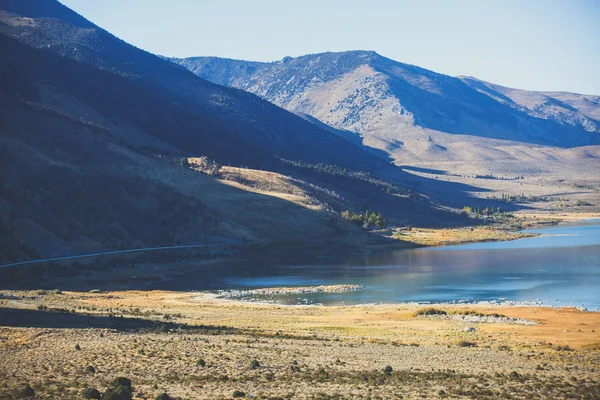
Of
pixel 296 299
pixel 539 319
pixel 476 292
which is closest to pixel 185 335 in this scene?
pixel 539 319

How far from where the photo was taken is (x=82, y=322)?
176 ft

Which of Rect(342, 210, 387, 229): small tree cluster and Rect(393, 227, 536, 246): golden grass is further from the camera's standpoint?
Rect(342, 210, 387, 229): small tree cluster

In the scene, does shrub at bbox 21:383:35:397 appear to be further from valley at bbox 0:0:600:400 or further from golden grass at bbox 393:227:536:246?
golden grass at bbox 393:227:536:246

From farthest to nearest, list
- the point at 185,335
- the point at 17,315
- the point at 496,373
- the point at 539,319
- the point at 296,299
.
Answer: the point at 296,299 < the point at 539,319 < the point at 17,315 < the point at 185,335 < the point at 496,373

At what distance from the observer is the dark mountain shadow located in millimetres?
51500

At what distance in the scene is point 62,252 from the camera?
398 ft

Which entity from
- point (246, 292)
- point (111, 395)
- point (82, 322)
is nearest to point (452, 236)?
point (246, 292)

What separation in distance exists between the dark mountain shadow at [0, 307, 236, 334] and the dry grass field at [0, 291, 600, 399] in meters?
0.11

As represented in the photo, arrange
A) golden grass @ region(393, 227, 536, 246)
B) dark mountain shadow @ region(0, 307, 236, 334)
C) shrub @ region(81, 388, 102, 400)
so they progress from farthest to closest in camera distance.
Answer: golden grass @ region(393, 227, 536, 246) → dark mountain shadow @ region(0, 307, 236, 334) → shrub @ region(81, 388, 102, 400)

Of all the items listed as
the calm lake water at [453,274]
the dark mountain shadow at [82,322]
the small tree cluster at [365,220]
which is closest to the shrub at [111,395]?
the dark mountain shadow at [82,322]

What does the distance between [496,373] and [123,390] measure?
18725mm

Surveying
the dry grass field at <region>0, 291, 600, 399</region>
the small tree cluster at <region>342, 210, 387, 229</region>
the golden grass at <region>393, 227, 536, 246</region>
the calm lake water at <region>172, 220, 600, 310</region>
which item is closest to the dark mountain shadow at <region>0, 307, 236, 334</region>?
the dry grass field at <region>0, 291, 600, 399</region>

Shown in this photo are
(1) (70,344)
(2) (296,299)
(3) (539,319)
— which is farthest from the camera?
(2) (296,299)

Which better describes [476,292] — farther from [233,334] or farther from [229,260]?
[229,260]
